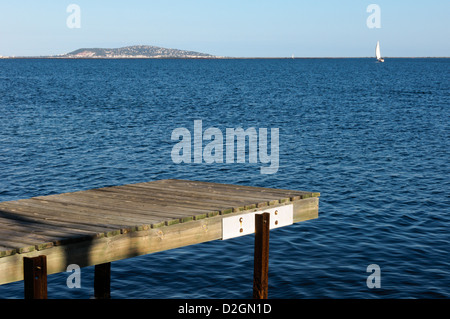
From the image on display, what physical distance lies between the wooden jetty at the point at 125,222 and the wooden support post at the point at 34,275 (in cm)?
1

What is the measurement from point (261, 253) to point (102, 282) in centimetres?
413

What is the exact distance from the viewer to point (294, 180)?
2608 cm

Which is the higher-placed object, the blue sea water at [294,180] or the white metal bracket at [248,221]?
the white metal bracket at [248,221]

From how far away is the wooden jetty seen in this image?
27.5 feet

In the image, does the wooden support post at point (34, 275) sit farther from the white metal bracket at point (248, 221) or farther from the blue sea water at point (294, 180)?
the blue sea water at point (294, 180)

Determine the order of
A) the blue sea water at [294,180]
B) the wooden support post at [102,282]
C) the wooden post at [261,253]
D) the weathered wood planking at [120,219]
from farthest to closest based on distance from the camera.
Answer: the blue sea water at [294,180] → the wooden support post at [102,282] → the wooden post at [261,253] → the weathered wood planking at [120,219]

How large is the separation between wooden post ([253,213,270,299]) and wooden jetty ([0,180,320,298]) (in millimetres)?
18

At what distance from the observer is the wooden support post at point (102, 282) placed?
13.0 meters

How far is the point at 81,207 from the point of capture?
36.2ft

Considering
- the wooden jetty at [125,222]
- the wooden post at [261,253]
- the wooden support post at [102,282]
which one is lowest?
the wooden support post at [102,282]

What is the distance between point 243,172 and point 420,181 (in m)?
7.71

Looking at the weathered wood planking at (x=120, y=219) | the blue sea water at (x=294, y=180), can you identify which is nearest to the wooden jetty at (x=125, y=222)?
the weathered wood planking at (x=120, y=219)

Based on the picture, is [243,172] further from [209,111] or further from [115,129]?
[209,111]

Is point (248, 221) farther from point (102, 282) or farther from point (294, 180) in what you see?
point (294, 180)
